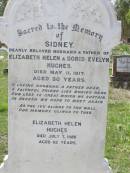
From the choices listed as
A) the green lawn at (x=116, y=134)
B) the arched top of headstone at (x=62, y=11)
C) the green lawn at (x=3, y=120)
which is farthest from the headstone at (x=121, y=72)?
the arched top of headstone at (x=62, y=11)

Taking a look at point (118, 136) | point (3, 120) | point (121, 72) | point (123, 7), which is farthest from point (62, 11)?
point (123, 7)

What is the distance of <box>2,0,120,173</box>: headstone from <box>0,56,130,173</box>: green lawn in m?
1.56

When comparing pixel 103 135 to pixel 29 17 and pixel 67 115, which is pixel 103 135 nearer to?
pixel 67 115

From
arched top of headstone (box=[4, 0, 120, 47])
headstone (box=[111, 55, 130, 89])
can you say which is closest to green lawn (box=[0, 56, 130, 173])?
arched top of headstone (box=[4, 0, 120, 47])

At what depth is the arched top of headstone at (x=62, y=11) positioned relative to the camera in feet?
17.8

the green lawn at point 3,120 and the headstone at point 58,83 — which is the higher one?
the headstone at point 58,83

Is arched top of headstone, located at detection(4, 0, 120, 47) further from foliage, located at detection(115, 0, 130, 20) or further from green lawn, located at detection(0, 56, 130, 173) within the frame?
foliage, located at detection(115, 0, 130, 20)

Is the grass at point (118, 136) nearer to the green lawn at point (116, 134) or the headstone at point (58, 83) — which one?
the green lawn at point (116, 134)

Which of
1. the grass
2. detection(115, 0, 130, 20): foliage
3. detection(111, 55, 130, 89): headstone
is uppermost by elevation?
detection(115, 0, 130, 20): foliage

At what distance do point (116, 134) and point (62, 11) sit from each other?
4072mm

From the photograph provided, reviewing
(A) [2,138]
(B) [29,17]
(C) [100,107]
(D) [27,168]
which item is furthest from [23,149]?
(A) [2,138]

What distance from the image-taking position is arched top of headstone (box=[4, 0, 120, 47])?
5426mm

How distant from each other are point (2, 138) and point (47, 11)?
11.6 feet

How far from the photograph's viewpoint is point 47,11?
5.43 metres
